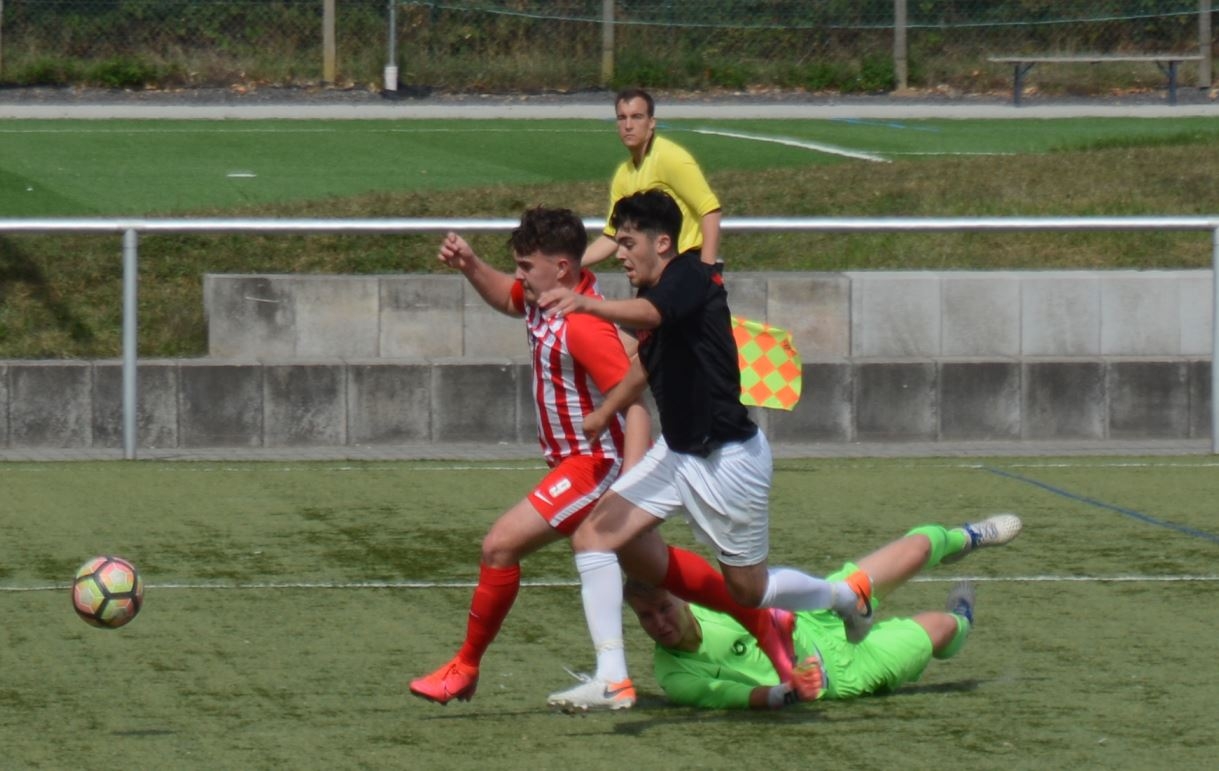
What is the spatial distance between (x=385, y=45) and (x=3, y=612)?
20.1 meters

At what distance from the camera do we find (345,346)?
11875 millimetres

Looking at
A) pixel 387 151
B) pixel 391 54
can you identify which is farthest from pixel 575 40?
pixel 387 151

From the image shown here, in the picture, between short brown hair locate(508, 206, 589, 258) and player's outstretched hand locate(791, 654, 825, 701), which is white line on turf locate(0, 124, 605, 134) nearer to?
short brown hair locate(508, 206, 589, 258)

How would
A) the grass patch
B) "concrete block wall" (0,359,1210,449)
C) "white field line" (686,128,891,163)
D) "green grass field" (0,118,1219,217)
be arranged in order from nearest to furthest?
"concrete block wall" (0,359,1210,449) → the grass patch → "green grass field" (0,118,1219,217) → "white field line" (686,128,891,163)

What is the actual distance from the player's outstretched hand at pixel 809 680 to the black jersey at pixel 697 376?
0.70m

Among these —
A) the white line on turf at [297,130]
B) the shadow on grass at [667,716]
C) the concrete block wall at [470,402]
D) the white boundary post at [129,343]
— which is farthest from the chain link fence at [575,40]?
the shadow on grass at [667,716]

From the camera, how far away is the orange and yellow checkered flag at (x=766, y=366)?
924cm

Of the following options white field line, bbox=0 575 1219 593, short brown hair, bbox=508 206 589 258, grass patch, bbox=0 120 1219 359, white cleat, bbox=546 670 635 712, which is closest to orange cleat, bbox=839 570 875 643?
white cleat, bbox=546 670 635 712

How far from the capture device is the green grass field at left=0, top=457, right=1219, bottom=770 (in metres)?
5.20

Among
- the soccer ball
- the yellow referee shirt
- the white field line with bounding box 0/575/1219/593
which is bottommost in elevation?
the white field line with bounding box 0/575/1219/593

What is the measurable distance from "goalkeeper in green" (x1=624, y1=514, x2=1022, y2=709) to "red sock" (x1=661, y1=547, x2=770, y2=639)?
39 millimetres

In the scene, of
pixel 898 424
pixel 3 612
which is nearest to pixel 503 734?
pixel 3 612

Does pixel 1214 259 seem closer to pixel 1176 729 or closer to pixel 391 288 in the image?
pixel 391 288

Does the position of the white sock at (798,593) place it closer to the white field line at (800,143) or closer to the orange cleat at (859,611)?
the orange cleat at (859,611)
